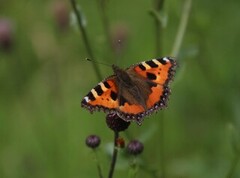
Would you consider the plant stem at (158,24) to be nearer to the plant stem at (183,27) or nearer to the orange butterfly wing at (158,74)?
the plant stem at (183,27)

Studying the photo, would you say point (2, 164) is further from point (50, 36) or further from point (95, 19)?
point (95, 19)

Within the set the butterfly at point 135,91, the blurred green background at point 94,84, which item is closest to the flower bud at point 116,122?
the butterfly at point 135,91

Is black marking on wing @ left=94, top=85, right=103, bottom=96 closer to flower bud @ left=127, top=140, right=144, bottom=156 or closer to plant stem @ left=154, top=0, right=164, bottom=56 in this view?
flower bud @ left=127, top=140, right=144, bottom=156

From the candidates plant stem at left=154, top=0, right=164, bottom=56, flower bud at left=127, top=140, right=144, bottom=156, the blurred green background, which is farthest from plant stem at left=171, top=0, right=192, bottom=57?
flower bud at left=127, top=140, right=144, bottom=156

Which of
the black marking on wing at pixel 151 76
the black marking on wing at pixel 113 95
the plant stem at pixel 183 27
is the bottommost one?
the plant stem at pixel 183 27

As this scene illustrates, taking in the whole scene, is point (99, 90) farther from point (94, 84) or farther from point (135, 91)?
point (94, 84)

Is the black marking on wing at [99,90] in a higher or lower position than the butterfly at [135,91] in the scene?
higher

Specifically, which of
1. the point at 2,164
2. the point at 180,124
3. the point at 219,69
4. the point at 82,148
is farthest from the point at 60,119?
the point at 219,69
